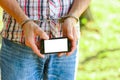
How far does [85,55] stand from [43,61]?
268 centimetres

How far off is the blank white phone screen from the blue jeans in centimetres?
11

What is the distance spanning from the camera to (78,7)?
1.45 meters

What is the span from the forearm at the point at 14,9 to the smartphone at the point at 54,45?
0.12 meters

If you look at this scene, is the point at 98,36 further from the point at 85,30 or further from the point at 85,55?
the point at 85,55

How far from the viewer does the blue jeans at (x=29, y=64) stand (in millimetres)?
1442

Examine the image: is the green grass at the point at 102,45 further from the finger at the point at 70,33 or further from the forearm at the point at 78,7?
the finger at the point at 70,33

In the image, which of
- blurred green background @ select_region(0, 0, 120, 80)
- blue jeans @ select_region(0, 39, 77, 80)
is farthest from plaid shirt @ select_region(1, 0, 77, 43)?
blurred green background @ select_region(0, 0, 120, 80)

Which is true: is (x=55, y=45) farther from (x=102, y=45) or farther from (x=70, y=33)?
(x=102, y=45)

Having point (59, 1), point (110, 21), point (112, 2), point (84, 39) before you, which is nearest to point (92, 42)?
point (84, 39)

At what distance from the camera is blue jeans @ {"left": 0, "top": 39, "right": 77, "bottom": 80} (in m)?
1.44

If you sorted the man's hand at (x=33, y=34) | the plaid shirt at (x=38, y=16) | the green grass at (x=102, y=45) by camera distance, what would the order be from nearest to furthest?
the man's hand at (x=33, y=34)
the plaid shirt at (x=38, y=16)
the green grass at (x=102, y=45)

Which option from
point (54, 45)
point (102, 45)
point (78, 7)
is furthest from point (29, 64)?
point (102, 45)

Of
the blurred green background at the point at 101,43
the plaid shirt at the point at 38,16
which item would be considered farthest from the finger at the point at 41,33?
the blurred green background at the point at 101,43

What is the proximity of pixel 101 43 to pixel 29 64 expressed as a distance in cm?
306
